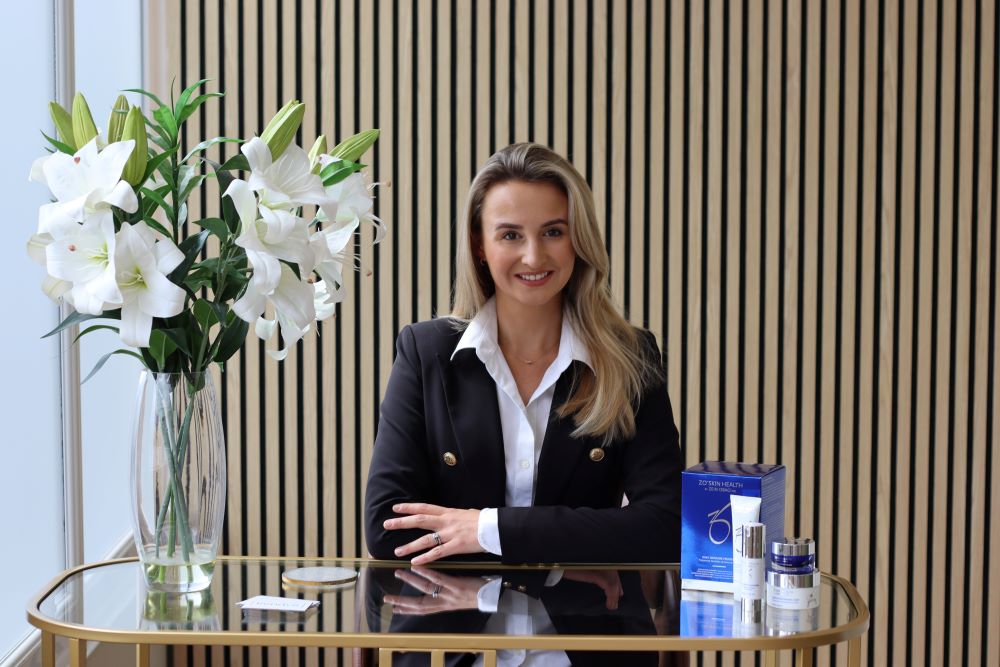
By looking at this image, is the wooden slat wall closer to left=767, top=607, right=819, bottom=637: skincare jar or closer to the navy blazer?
the navy blazer

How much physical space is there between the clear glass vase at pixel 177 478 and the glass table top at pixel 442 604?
2.4 inches

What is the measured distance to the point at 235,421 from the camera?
14.2 feet

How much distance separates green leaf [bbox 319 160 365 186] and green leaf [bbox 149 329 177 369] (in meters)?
0.40

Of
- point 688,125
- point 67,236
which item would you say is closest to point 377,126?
point 688,125

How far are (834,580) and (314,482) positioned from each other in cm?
269

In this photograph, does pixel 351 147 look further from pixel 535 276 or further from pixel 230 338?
pixel 535 276

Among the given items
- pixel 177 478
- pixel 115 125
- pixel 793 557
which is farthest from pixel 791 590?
pixel 115 125

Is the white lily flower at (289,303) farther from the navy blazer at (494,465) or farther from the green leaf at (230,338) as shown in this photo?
the navy blazer at (494,465)

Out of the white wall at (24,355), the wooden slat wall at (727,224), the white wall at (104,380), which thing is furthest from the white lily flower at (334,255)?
the wooden slat wall at (727,224)

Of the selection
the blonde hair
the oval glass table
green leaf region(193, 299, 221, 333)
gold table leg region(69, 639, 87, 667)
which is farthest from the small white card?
the blonde hair

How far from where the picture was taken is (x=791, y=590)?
1865mm

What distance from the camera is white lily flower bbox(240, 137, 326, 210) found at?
69.2 inches

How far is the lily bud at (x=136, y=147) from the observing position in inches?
68.3

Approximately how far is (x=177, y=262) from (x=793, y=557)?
119cm
